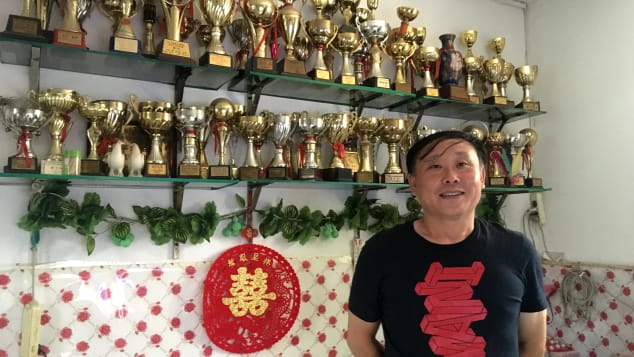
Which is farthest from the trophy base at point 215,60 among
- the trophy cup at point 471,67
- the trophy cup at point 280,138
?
the trophy cup at point 471,67

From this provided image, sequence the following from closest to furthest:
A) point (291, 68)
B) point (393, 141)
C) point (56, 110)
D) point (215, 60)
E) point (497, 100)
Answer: point (56, 110) < point (215, 60) < point (291, 68) < point (393, 141) < point (497, 100)

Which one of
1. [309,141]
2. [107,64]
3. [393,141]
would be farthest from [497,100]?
[107,64]

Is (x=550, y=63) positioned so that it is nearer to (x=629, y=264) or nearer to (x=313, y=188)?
(x=629, y=264)

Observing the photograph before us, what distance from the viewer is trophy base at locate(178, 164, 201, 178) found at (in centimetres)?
138

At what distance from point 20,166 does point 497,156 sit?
1658 mm

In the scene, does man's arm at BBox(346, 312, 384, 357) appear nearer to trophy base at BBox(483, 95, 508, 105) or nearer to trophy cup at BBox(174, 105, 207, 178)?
trophy cup at BBox(174, 105, 207, 178)

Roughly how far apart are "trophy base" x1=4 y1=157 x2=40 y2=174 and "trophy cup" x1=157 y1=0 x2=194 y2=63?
0.43 meters

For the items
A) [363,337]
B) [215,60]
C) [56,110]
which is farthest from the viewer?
[215,60]

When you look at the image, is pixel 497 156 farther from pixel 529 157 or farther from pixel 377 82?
pixel 377 82

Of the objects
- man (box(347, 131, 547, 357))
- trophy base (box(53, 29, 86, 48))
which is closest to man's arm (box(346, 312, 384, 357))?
man (box(347, 131, 547, 357))

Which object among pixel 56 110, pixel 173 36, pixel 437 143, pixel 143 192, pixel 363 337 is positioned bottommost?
pixel 363 337

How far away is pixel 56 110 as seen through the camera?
1.29 metres

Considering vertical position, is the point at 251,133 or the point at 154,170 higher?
the point at 251,133

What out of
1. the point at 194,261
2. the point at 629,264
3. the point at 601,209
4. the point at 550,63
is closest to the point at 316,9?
the point at 194,261
